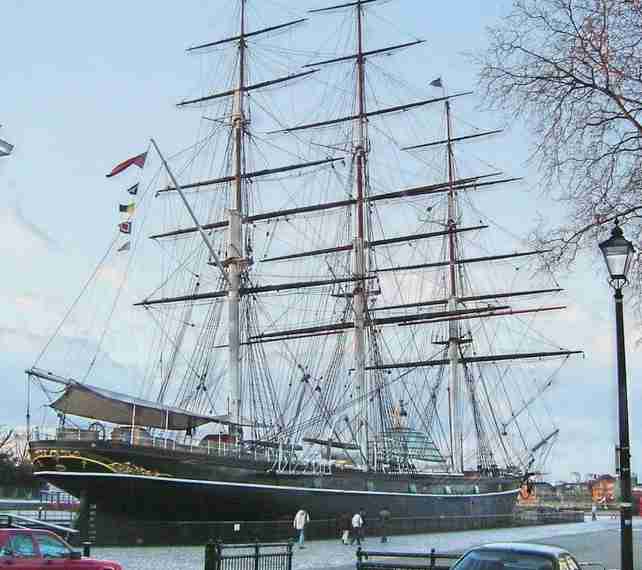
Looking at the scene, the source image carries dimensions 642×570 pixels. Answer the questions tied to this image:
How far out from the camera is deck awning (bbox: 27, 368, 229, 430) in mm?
39406

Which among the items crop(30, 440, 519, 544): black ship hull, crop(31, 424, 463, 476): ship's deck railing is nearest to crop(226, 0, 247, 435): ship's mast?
crop(31, 424, 463, 476): ship's deck railing

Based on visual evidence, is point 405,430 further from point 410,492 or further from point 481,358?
point 410,492

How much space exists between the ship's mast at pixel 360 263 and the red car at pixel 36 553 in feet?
123

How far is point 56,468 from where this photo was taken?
3775cm

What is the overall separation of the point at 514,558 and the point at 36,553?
8.62m

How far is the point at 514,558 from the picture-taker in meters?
12.4

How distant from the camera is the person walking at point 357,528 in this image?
36287mm

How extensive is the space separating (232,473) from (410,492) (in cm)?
1517

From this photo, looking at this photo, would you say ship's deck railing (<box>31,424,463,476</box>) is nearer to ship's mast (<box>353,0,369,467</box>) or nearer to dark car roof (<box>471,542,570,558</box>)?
ship's mast (<box>353,0,369,467</box>)

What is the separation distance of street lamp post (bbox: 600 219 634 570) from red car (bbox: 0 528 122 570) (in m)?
9.26

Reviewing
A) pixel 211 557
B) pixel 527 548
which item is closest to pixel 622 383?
pixel 527 548

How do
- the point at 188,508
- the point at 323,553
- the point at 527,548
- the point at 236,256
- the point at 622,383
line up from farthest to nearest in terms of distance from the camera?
the point at 236,256 < the point at 188,508 < the point at 323,553 < the point at 622,383 < the point at 527,548

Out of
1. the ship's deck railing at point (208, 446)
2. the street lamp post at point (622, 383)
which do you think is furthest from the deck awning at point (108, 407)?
the street lamp post at point (622, 383)

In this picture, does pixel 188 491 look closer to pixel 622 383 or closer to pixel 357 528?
pixel 357 528
